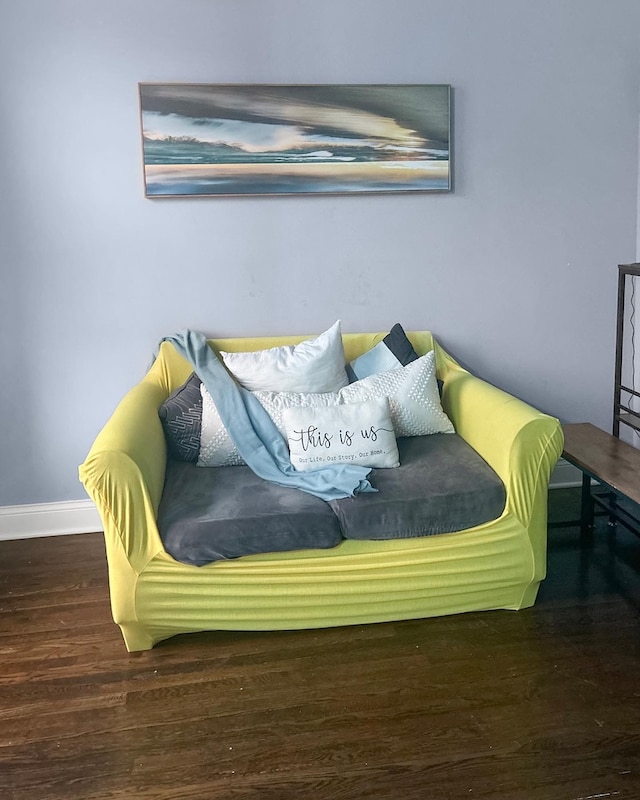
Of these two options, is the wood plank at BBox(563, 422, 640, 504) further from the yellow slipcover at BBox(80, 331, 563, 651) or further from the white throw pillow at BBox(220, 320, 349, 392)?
the white throw pillow at BBox(220, 320, 349, 392)

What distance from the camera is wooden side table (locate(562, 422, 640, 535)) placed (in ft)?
8.29

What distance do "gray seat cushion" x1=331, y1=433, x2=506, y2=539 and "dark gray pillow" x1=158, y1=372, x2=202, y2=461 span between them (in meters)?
0.65

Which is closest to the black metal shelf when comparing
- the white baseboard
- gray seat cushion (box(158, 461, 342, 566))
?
gray seat cushion (box(158, 461, 342, 566))

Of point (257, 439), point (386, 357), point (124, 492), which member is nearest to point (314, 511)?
point (257, 439)

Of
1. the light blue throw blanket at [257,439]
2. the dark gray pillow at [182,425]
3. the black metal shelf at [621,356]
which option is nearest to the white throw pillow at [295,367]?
the light blue throw blanket at [257,439]

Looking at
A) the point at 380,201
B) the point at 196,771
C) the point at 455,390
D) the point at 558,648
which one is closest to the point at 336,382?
the point at 455,390

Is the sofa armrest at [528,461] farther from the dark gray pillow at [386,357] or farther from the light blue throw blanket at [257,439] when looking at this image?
the dark gray pillow at [386,357]

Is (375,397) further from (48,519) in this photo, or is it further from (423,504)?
(48,519)

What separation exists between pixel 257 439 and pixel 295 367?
1.16ft

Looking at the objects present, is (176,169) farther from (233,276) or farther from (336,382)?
(336,382)

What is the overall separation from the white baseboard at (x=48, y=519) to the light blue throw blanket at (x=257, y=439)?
85 cm

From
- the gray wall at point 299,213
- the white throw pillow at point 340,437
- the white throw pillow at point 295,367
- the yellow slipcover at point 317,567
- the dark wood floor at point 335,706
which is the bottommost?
the dark wood floor at point 335,706

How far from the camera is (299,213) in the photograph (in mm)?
3127

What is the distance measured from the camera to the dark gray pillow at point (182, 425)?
108 inches
